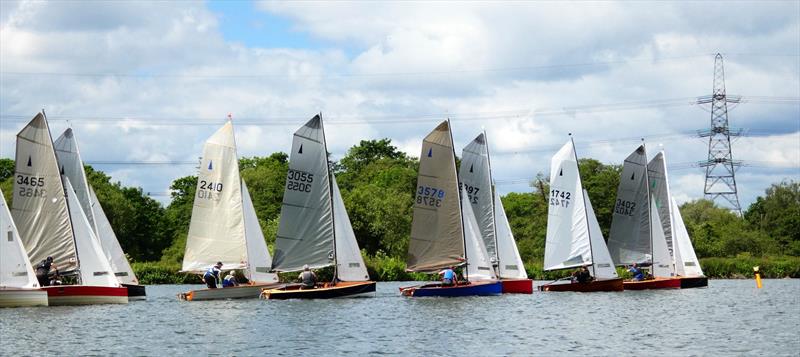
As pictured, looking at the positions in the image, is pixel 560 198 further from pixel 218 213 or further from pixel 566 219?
pixel 218 213

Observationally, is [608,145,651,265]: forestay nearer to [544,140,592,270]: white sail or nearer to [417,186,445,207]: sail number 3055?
[544,140,592,270]: white sail

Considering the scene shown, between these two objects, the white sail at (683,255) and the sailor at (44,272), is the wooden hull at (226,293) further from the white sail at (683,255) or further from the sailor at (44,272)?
the white sail at (683,255)

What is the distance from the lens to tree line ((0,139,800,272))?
8488cm

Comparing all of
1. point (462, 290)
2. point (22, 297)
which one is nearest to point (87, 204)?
point (22, 297)

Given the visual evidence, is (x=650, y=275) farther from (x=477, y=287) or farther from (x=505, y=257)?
(x=477, y=287)

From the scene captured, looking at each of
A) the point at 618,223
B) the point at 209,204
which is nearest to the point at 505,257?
the point at 618,223

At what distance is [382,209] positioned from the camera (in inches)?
3349

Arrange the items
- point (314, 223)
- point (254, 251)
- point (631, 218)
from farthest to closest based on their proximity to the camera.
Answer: point (631, 218) → point (254, 251) → point (314, 223)

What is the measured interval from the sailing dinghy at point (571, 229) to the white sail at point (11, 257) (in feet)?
80.3

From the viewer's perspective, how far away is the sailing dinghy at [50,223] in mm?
44938

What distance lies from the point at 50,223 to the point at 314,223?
10942 millimetres

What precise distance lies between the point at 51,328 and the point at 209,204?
49.5ft

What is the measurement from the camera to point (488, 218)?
179 ft

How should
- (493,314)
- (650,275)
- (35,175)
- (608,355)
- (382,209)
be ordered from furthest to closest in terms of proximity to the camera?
(382,209)
(650,275)
(35,175)
(493,314)
(608,355)
